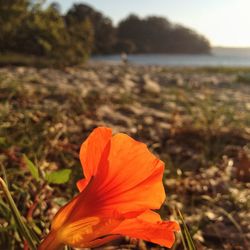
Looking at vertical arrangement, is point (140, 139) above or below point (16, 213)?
below

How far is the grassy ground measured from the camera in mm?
1859

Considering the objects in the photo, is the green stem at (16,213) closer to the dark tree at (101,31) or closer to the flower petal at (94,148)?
the flower petal at (94,148)

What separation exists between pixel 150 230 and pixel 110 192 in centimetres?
9

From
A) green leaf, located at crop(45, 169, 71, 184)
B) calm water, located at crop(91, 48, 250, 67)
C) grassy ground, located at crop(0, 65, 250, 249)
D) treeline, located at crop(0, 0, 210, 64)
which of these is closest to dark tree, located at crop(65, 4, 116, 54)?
calm water, located at crop(91, 48, 250, 67)

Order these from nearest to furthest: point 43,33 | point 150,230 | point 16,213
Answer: point 150,230
point 16,213
point 43,33

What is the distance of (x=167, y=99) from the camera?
568 cm

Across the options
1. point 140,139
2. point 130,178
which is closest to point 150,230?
point 130,178

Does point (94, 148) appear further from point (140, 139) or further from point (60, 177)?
point (140, 139)

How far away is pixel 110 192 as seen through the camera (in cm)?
75

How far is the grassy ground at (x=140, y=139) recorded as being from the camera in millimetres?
1859

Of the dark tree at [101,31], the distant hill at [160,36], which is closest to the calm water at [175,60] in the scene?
the dark tree at [101,31]

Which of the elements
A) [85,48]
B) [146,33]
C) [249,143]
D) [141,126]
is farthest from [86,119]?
[146,33]

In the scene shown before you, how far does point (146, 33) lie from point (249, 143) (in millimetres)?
90352

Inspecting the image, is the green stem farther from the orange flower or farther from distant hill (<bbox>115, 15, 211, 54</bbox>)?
distant hill (<bbox>115, 15, 211, 54</bbox>)
